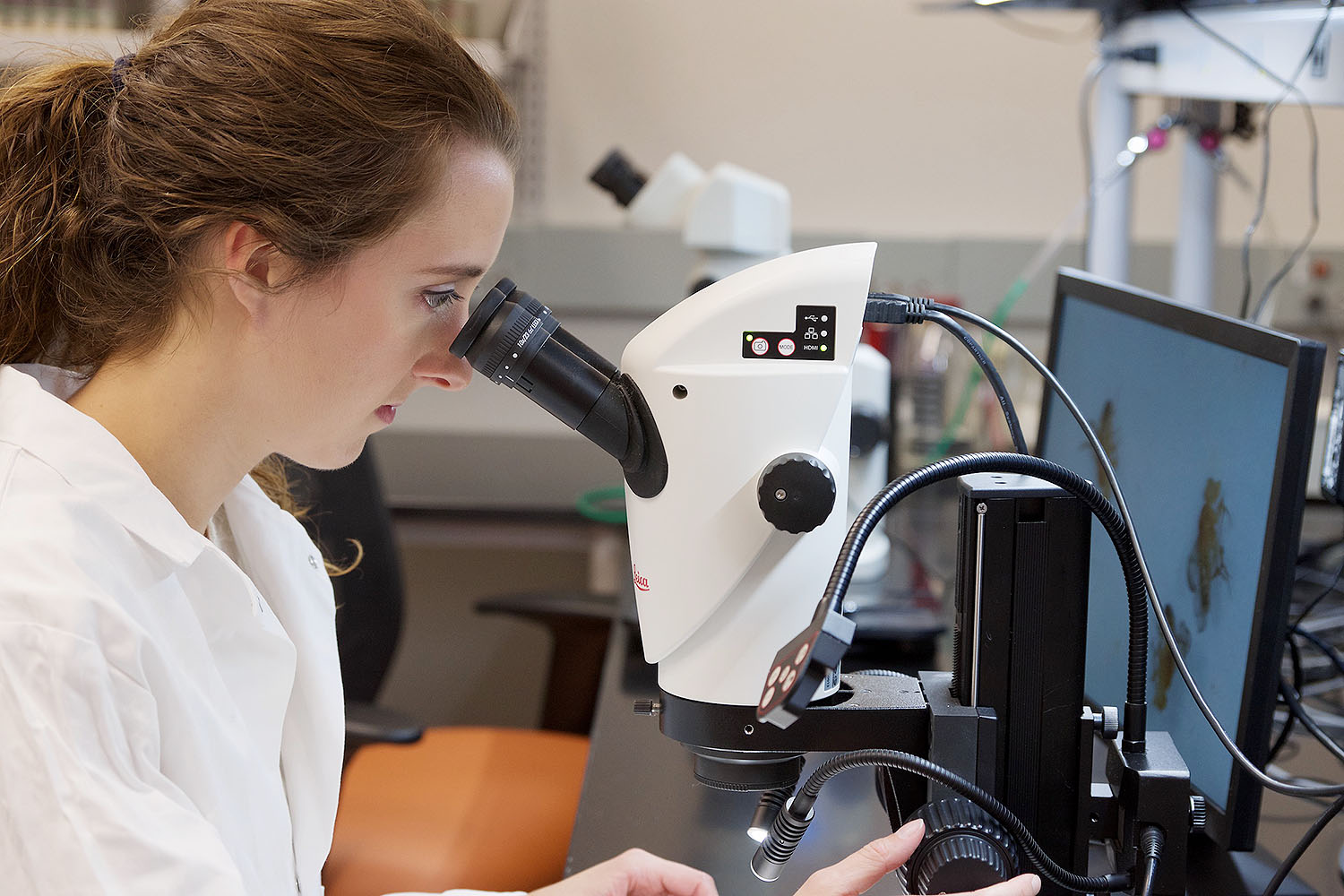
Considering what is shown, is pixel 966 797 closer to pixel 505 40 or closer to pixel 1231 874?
pixel 1231 874

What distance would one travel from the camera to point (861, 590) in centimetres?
155

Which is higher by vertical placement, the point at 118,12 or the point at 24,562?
the point at 118,12

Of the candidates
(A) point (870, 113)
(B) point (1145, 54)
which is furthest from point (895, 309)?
(A) point (870, 113)

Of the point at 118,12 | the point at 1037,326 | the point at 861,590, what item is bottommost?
the point at 861,590

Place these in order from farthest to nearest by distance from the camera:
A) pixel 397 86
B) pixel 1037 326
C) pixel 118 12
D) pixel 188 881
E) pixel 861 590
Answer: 1. pixel 1037 326
2. pixel 118 12
3. pixel 861 590
4. pixel 397 86
5. pixel 188 881

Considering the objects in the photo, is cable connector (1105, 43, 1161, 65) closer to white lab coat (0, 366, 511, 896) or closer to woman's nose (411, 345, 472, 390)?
woman's nose (411, 345, 472, 390)

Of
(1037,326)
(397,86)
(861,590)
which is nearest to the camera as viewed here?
(397,86)

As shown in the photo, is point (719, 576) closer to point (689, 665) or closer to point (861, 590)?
point (689, 665)

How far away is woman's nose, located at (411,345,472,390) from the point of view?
0.84 m

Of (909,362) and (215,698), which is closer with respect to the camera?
(215,698)

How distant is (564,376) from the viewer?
73 centimetres

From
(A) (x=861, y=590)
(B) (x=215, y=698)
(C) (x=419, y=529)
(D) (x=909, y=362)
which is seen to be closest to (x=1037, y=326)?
(D) (x=909, y=362)

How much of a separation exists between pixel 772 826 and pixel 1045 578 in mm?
235

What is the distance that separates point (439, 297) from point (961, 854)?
1.64ft
